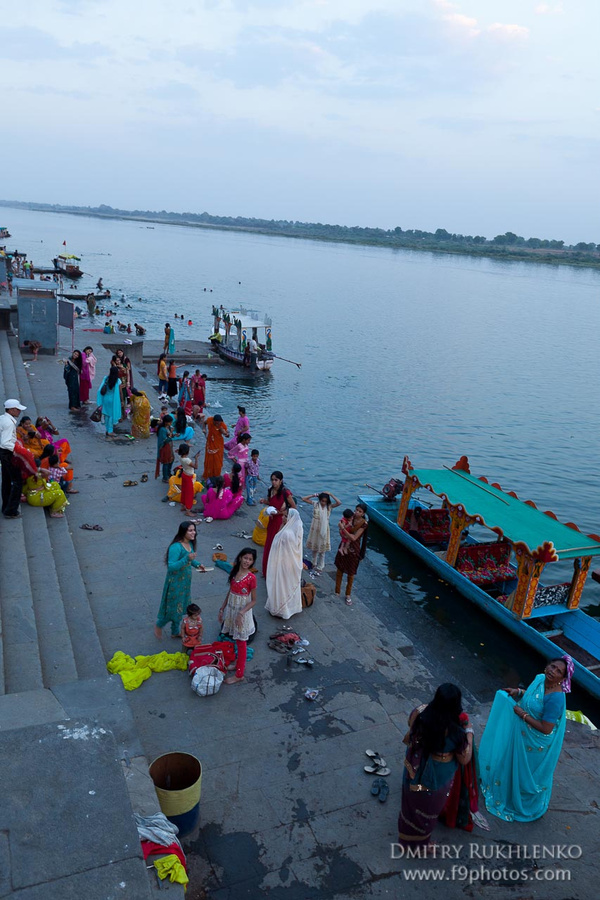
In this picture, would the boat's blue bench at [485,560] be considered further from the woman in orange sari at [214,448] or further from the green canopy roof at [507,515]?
the woman in orange sari at [214,448]

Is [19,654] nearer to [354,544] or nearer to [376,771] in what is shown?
[376,771]

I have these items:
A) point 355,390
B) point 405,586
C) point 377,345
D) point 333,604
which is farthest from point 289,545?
point 377,345

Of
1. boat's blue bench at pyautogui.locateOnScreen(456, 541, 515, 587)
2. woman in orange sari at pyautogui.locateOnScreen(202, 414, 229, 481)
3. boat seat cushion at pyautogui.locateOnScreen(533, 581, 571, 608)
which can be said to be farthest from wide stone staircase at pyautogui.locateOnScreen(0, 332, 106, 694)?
boat seat cushion at pyautogui.locateOnScreen(533, 581, 571, 608)

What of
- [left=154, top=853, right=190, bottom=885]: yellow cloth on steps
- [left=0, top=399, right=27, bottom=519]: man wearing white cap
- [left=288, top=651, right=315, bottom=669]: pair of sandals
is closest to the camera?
[left=154, top=853, right=190, bottom=885]: yellow cloth on steps

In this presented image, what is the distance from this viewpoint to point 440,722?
435 centimetres

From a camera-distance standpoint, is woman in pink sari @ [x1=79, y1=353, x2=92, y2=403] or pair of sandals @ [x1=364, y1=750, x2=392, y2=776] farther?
woman in pink sari @ [x1=79, y1=353, x2=92, y2=403]

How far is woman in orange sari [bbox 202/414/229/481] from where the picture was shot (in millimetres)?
11672

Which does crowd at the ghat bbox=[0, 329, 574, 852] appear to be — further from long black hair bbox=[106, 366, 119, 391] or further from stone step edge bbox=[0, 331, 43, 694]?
stone step edge bbox=[0, 331, 43, 694]

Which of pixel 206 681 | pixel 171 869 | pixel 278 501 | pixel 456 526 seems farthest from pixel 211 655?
pixel 456 526

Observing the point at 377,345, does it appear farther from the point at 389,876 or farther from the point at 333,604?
the point at 389,876

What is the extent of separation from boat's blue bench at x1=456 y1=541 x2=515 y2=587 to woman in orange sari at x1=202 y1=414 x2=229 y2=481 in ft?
16.5

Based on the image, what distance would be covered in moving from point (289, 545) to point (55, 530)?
12.8 feet

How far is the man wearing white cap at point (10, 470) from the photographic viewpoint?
27.1 ft

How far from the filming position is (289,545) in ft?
25.6
